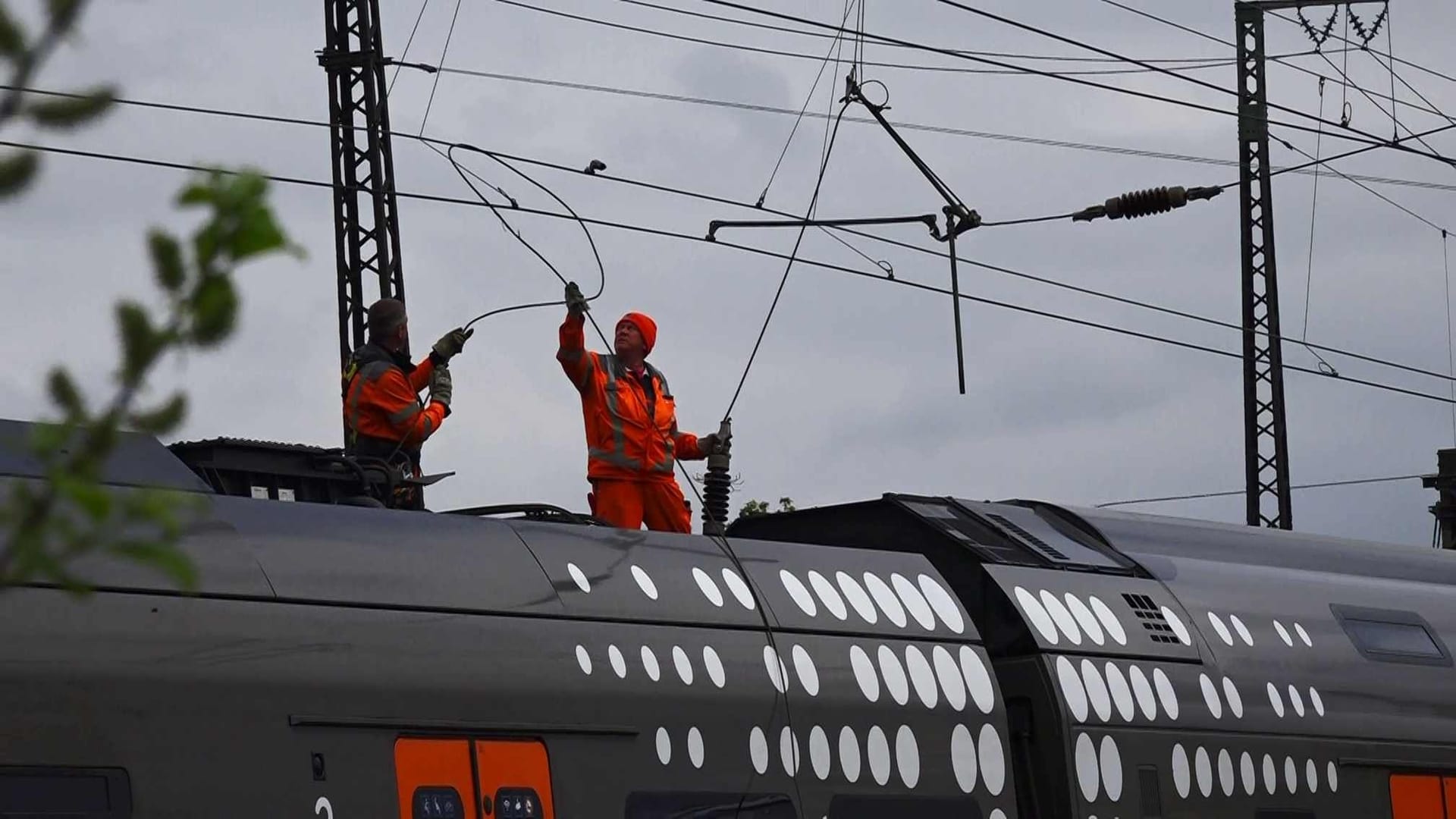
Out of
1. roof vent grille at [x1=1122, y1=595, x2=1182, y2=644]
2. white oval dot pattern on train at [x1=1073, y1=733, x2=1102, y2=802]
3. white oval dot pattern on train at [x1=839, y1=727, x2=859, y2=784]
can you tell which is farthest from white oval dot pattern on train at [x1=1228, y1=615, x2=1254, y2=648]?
white oval dot pattern on train at [x1=839, y1=727, x2=859, y2=784]

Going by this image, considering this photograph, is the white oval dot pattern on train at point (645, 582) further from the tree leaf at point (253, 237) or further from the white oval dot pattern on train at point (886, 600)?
the tree leaf at point (253, 237)

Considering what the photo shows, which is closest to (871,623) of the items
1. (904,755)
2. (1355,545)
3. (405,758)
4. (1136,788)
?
(904,755)

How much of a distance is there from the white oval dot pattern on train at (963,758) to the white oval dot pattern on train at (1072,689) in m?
0.52

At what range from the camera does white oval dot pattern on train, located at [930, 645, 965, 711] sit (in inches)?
274

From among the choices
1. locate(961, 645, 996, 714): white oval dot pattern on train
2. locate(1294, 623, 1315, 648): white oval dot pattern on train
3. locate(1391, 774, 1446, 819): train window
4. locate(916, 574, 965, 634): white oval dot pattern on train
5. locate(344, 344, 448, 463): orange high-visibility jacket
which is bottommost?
locate(1391, 774, 1446, 819): train window

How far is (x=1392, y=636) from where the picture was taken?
9234mm

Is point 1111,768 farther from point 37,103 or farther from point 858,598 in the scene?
point 37,103

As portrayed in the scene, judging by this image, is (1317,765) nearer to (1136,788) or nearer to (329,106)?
(1136,788)

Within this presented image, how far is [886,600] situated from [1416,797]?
3.04m

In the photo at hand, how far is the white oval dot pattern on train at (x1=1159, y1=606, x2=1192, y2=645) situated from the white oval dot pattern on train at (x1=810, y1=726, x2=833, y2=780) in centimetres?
203

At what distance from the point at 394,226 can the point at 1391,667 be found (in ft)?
25.7

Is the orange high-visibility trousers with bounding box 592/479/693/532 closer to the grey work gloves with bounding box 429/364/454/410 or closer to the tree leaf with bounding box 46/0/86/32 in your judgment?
the grey work gloves with bounding box 429/364/454/410

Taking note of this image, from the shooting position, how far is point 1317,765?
8227mm

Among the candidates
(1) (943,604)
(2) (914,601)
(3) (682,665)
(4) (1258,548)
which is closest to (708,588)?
(3) (682,665)
